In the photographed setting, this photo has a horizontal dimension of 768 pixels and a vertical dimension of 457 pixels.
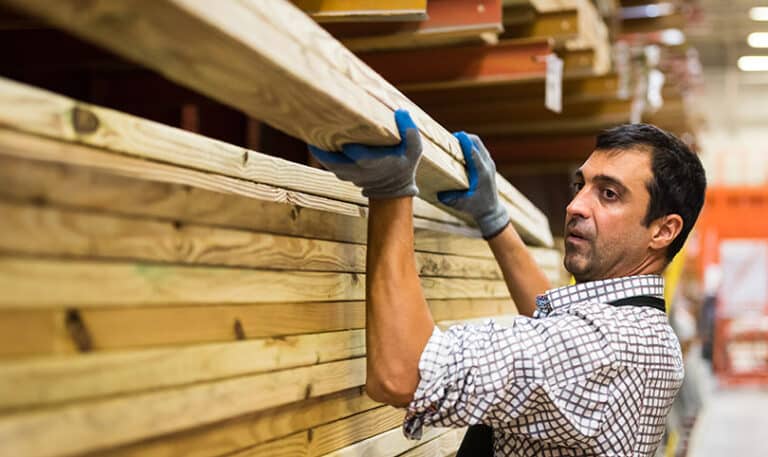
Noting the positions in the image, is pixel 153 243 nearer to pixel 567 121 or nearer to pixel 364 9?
pixel 364 9

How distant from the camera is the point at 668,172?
9.20ft

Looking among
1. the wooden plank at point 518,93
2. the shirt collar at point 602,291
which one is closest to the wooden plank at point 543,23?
the wooden plank at point 518,93

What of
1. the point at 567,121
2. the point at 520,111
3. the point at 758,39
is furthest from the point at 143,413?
the point at 758,39

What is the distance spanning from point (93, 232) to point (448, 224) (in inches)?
80.6

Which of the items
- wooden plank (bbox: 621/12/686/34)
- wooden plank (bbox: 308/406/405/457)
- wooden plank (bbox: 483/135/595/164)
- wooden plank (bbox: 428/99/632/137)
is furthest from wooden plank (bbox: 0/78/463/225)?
wooden plank (bbox: 621/12/686/34)

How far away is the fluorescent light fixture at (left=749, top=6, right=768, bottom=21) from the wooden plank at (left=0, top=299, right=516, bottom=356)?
2113 centimetres

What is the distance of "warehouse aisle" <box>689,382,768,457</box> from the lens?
10.9 meters

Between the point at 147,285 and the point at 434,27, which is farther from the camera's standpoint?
the point at 434,27

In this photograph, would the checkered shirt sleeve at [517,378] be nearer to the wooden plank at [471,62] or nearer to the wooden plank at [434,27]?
the wooden plank at [434,27]

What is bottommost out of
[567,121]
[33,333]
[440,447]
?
[440,447]

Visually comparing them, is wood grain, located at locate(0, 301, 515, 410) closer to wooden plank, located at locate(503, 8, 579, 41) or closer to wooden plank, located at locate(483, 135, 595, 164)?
wooden plank, located at locate(503, 8, 579, 41)

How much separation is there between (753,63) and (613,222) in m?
25.1

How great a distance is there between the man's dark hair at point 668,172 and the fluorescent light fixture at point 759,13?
66.0ft

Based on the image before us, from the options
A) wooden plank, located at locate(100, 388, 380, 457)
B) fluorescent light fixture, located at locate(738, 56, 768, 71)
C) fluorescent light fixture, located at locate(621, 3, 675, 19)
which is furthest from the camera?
fluorescent light fixture, located at locate(738, 56, 768, 71)
